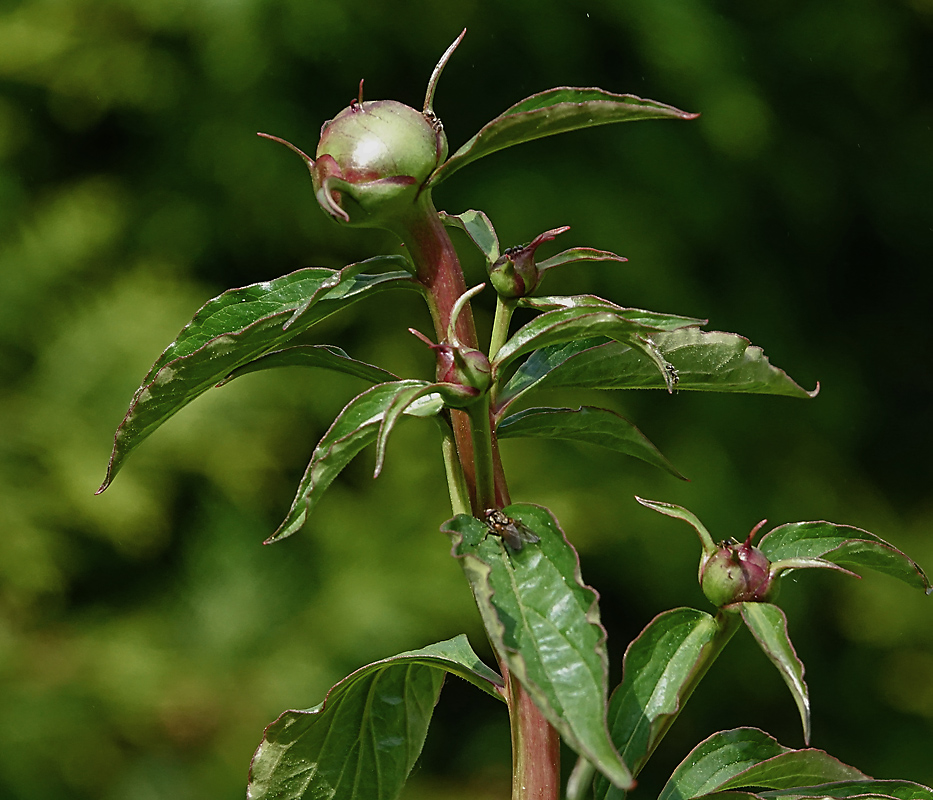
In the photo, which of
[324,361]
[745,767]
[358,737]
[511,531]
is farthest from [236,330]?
[745,767]

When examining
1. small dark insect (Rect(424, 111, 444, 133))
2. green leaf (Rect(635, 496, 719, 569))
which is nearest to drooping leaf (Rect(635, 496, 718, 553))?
green leaf (Rect(635, 496, 719, 569))

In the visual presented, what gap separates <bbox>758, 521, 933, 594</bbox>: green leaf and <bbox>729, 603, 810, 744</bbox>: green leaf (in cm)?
5

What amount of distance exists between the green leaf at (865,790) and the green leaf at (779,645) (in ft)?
0.44

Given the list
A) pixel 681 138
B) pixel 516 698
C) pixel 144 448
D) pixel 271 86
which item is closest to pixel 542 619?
pixel 516 698

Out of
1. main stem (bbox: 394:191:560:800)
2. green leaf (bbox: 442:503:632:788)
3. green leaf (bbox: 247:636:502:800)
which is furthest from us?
green leaf (bbox: 247:636:502:800)

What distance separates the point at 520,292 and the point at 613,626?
1.91 m

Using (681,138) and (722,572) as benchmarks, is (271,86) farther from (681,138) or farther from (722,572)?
(722,572)

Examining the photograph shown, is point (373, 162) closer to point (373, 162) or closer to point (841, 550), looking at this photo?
point (373, 162)

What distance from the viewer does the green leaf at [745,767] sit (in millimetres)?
590

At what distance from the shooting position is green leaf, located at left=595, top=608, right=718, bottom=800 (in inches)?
21.3

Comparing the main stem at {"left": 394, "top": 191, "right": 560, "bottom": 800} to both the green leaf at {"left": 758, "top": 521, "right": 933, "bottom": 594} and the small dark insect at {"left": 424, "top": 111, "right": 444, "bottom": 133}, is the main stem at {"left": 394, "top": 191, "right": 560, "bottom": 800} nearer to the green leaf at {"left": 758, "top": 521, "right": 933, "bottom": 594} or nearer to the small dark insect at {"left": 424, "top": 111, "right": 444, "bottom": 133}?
the small dark insect at {"left": 424, "top": 111, "right": 444, "bottom": 133}

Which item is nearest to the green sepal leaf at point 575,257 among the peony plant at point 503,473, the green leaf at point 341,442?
the peony plant at point 503,473

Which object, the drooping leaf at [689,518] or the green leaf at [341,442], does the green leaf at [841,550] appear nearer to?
the drooping leaf at [689,518]

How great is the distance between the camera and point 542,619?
1.41 feet
